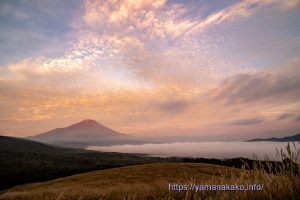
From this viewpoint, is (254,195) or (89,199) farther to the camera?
(89,199)

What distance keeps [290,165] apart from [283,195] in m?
1.64

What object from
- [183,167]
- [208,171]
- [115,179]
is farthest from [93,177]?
[208,171]

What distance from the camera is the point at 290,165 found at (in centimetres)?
625


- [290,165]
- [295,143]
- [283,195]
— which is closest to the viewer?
[283,195]

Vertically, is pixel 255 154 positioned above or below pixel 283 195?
above

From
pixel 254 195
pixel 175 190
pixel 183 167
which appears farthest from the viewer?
pixel 183 167

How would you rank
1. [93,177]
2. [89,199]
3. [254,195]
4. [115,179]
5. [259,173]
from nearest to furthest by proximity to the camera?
[254,195]
[259,173]
[89,199]
[115,179]
[93,177]

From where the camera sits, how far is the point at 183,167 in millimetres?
47031

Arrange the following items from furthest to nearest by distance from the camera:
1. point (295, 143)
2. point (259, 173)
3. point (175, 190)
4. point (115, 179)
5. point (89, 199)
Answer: point (115, 179)
point (89, 199)
point (175, 190)
point (259, 173)
point (295, 143)

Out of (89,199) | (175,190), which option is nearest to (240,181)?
(175,190)

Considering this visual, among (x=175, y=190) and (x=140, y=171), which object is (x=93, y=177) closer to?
(x=140, y=171)

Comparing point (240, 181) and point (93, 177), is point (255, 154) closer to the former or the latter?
point (240, 181)

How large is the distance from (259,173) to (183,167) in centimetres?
4154

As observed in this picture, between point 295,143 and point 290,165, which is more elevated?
point 295,143
